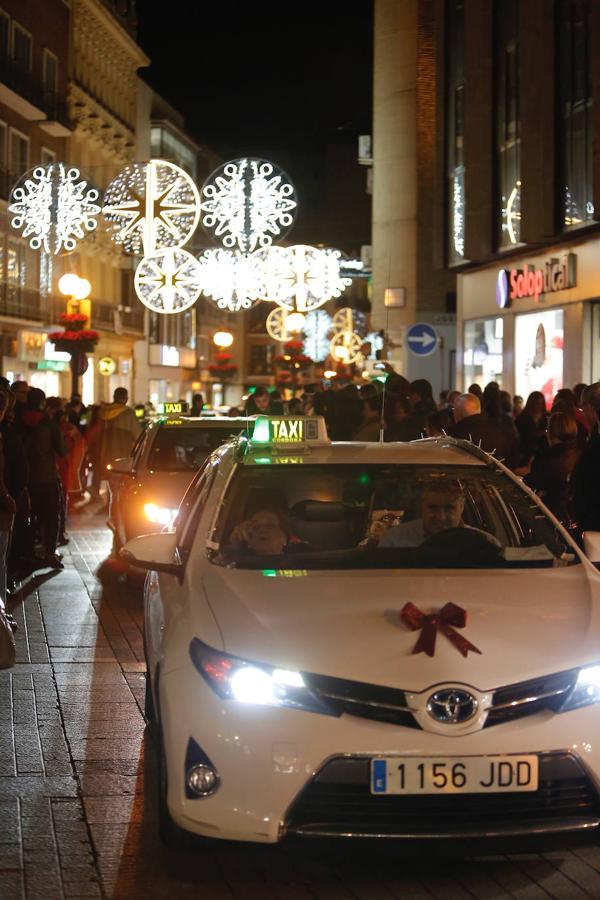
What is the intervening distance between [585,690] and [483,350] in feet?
90.5

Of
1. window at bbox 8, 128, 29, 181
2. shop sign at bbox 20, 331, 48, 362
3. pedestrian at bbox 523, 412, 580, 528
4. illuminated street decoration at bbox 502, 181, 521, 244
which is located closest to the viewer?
pedestrian at bbox 523, 412, 580, 528

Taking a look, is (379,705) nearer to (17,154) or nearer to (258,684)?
(258,684)

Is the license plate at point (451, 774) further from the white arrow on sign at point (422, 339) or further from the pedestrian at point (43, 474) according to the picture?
the white arrow on sign at point (422, 339)

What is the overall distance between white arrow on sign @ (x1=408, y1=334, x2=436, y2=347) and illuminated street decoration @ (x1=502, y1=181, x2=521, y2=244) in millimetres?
5492

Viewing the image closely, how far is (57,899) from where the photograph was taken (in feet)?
17.3

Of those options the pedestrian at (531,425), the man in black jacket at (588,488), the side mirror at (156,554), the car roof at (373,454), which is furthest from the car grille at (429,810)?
the pedestrian at (531,425)

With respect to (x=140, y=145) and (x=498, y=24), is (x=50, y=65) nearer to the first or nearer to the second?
(x=140, y=145)

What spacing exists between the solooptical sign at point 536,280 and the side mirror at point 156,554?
1914 centimetres

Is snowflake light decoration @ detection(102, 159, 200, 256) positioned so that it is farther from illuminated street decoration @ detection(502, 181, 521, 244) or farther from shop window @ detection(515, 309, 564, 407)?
shop window @ detection(515, 309, 564, 407)

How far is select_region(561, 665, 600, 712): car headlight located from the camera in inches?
208

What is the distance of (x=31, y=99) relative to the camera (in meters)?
51.2

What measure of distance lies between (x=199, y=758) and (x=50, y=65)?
53.2m

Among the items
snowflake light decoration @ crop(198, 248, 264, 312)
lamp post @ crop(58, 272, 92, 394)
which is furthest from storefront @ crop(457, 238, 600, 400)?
lamp post @ crop(58, 272, 92, 394)

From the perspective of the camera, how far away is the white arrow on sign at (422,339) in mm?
22281
